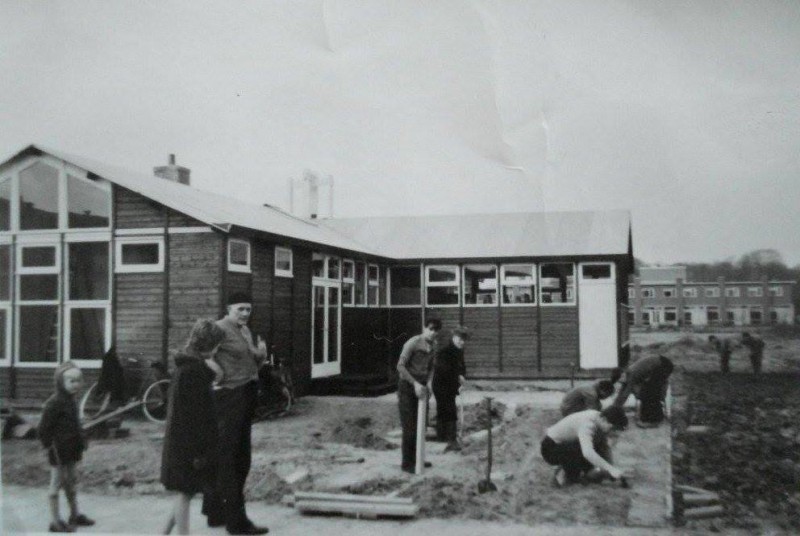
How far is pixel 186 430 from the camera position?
379 centimetres

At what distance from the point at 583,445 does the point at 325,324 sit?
3562 mm

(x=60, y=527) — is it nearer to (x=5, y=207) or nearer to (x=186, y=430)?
(x=186, y=430)

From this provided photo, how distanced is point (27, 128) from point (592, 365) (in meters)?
4.90

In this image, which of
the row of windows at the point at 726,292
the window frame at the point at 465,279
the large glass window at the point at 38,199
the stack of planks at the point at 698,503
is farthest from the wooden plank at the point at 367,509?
the window frame at the point at 465,279

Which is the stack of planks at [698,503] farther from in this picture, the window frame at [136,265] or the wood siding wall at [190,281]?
the window frame at [136,265]

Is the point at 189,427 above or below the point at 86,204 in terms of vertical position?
below

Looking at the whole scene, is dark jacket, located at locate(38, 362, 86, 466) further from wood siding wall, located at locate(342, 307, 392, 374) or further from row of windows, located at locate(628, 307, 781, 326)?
row of windows, located at locate(628, 307, 781, 326)

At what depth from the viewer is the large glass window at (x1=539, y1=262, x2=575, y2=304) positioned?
23.9ft

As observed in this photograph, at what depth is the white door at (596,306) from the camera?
6.28m

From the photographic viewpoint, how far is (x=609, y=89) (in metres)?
4.49

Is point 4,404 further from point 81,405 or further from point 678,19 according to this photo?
point 678,19

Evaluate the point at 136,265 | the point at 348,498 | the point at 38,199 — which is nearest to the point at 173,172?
the point at 136,265

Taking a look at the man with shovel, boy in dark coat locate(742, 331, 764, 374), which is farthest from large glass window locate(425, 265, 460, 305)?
boy in dark coat locate(742, 331, 764, 374)

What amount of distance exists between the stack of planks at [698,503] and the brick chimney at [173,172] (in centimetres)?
402
